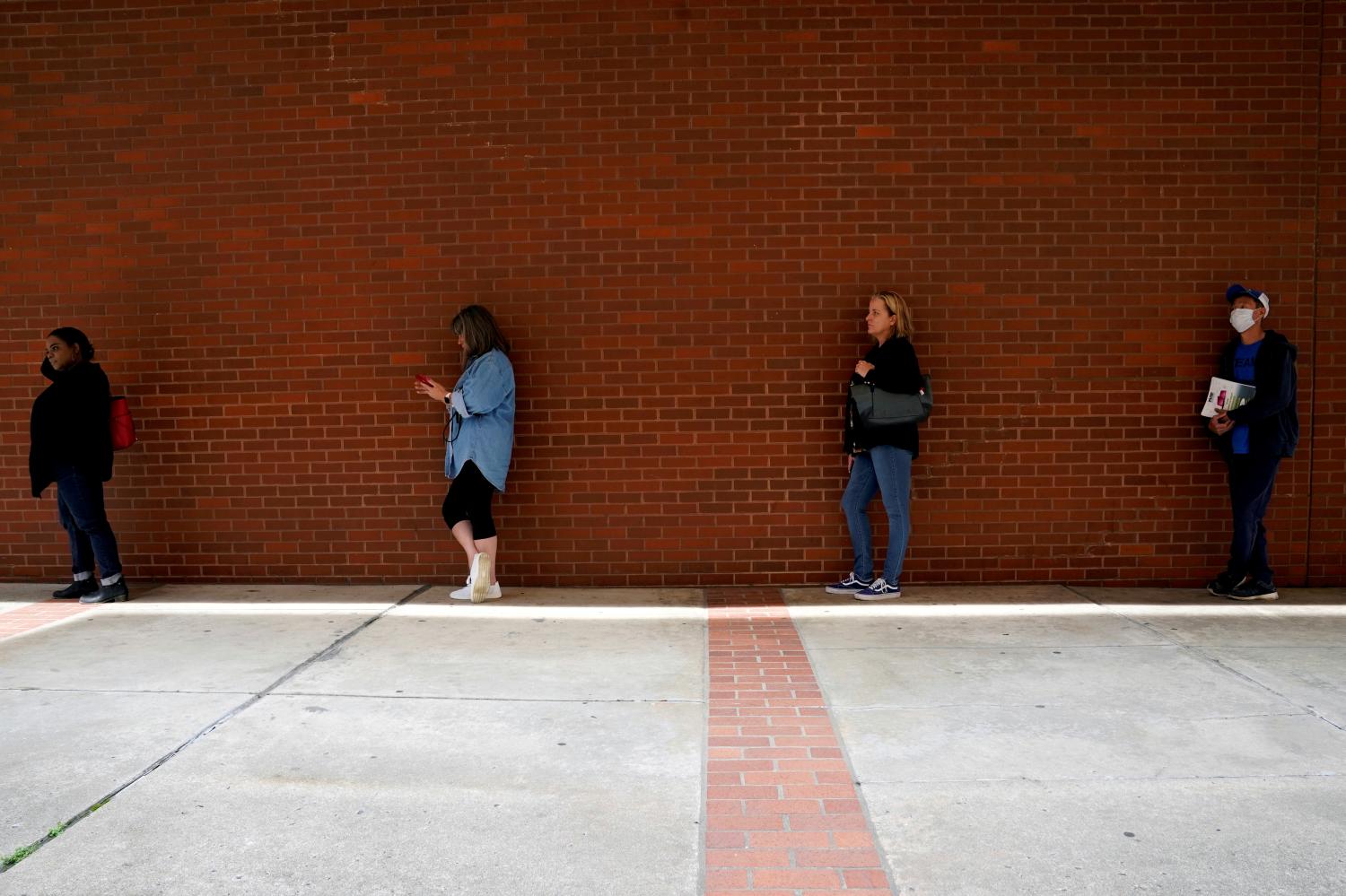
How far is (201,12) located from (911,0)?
447 cm

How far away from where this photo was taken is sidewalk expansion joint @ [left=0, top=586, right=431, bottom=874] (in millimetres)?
2884

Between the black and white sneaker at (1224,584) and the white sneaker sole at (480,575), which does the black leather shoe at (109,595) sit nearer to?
the white sneaker sole at (480,575)

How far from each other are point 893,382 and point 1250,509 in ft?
7.22

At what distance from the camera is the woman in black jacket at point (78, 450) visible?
→ 5.91 m

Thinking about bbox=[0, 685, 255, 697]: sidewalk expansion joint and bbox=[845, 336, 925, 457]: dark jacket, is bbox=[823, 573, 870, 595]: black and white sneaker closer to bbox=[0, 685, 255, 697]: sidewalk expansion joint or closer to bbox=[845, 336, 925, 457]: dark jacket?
bbox=[845, 336, 925, 457]: dark jacket

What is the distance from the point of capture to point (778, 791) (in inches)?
127

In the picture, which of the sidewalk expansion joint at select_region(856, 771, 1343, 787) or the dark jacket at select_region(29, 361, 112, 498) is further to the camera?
the dark jacket at select_region(29, 361, 112, 498)

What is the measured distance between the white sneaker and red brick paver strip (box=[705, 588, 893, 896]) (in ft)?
5.47

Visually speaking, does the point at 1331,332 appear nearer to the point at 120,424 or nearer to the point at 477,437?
the point at 477,437

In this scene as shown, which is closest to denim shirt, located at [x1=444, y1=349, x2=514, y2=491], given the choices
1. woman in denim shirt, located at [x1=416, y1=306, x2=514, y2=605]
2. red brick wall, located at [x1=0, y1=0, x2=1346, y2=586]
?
woman in denim shirt, located at [x1=416, y1=306, x2=514, y2=605]

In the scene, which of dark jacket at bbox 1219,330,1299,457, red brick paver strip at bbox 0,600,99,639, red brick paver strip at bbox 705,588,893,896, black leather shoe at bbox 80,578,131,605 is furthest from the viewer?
black leather shoe at bbox 80,578,131,605

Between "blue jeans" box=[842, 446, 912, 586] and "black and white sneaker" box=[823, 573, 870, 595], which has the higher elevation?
"blue jeans" box=[842, 446, 912, 586]

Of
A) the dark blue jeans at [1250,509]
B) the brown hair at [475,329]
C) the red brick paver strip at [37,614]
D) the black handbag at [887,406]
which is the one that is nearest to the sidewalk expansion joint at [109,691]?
the red brick paver strip at [37,614]

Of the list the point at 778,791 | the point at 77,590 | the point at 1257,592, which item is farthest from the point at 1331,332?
the point at 77,590
